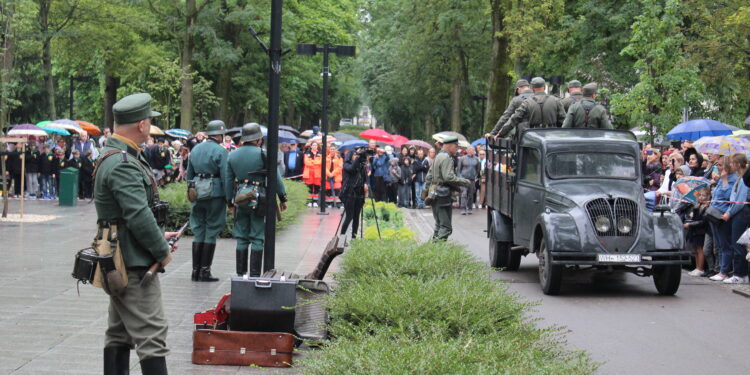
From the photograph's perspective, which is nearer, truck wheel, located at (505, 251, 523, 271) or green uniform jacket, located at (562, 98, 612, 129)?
green uniform jacket, located at (562, 98, 612, 129)

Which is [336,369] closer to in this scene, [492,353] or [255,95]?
[492,353]

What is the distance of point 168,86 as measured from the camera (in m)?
38.0

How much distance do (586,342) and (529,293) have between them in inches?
126

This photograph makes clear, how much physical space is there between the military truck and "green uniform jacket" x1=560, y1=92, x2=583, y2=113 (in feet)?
3.10

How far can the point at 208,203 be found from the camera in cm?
1134

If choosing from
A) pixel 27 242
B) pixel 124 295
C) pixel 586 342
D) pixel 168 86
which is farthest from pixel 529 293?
pixel 168 86

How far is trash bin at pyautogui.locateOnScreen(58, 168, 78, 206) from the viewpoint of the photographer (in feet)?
79.6

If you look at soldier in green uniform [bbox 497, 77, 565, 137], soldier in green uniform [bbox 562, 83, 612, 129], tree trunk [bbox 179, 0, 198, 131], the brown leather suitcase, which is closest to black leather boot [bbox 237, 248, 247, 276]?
the brown leather suitcase

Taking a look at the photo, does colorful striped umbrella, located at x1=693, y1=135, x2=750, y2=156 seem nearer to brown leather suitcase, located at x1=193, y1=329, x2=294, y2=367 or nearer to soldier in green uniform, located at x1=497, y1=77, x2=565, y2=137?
soldier in green uniform, located at x1=497, y1=77, x2=565, y2=137

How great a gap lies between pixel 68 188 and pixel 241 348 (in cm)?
1871

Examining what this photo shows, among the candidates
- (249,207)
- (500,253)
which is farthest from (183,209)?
(249,207)

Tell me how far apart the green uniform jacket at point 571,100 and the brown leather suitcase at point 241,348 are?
8.25 m

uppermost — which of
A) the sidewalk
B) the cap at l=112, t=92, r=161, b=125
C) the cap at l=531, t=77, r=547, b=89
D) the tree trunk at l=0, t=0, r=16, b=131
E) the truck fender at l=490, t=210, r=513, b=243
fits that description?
the tree trunk at l=0, t=0, r=16, b=131

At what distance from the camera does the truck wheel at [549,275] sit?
11508mm
